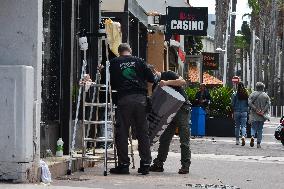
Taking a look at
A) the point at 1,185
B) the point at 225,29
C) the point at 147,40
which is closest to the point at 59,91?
the point at 1,185

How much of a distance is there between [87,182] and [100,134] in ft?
15.7

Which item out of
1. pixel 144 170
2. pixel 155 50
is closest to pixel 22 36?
pixel 144 170

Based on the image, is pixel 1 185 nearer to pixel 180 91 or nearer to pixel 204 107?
pixel 180 91

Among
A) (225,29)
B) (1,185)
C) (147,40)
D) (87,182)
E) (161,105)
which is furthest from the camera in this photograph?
(225,29)

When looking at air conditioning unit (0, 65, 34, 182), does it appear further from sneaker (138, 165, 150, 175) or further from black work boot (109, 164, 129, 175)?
sneaker (138, 165, 150, 175)

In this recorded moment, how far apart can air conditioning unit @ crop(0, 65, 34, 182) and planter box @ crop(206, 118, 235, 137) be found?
18.8 metres

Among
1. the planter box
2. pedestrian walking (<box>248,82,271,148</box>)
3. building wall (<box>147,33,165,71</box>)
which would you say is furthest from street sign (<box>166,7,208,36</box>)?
pedestrian walking (<box>248,82,271,148</box>)

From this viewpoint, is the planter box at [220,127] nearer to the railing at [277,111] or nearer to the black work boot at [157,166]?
the black work boot at [157,166]

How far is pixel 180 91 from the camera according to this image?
13000mm

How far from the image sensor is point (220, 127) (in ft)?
92.9

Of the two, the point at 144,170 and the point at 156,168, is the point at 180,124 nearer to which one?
the point at 156,168

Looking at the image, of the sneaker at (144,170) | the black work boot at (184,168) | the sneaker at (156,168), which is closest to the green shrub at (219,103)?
the sneaker at (156,168)

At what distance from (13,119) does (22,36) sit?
1039 mm

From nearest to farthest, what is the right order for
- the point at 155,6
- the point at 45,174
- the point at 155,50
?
the point at 45,174, the point at 155,50, the point at 155,6
